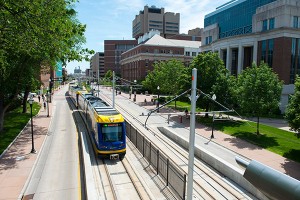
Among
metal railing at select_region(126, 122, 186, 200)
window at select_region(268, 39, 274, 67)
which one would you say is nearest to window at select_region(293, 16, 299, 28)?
window at select_region(268, 39, 274, 67)

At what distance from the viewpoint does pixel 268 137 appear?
90.4ft

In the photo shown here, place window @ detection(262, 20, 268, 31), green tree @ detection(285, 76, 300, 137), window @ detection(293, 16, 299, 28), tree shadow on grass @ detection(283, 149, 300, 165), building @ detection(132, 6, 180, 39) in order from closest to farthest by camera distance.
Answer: green tree @ detection(285, 76, 300, 137)
tree shadow on grass @ detection(283, 149, 300, 165)
window @ detection(293, 16, 299, 28)
window @ detection(262, 20, 268, 31)
building @ detection(132, 6, 180, 39)

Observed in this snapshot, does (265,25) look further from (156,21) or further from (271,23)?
(156,21)

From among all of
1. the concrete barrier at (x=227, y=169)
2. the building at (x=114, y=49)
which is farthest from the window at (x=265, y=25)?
the building at (x=114, y=49)

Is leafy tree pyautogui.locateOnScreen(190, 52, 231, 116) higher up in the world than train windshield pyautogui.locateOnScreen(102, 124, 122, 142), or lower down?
higher up

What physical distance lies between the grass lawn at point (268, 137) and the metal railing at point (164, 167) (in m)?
7.83

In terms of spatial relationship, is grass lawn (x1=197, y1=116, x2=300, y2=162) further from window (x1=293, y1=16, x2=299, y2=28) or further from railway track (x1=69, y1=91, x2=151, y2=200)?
window (x1=293, y1=16, x2=299, y2=28)

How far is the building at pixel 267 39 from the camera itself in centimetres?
4406

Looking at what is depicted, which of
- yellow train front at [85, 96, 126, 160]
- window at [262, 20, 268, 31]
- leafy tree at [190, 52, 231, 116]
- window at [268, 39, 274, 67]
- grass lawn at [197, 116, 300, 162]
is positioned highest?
window at [262, 20, 268, 31]

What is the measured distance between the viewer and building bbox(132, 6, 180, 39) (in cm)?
18650

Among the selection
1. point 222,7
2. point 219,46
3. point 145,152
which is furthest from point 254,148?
Answer: point 222,7

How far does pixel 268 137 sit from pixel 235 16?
41350 millimetres

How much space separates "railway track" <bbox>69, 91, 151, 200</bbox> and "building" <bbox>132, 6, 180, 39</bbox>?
171903 mm

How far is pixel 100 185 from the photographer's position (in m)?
15.5
